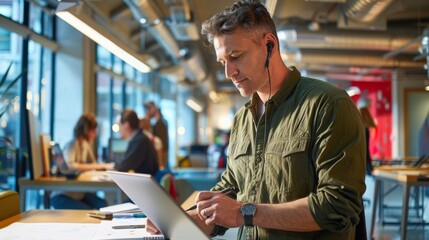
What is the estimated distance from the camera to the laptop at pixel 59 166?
5570 millimetres

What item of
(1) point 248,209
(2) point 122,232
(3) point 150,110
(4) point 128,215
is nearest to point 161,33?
(3) point 150,110

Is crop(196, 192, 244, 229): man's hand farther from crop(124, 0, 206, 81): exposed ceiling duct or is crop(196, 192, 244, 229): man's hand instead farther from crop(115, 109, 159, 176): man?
crop(124, 0, 206, 81): exposed ceiling duct

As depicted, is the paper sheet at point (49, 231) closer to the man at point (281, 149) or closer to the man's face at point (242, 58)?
the man at point (281, 149)

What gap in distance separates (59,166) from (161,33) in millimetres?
4241

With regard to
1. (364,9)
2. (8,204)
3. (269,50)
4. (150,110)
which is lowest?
(8,204)

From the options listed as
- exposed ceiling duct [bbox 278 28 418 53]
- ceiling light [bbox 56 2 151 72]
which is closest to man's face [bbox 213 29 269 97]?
ceiling light [bbox 56 2 151 72]

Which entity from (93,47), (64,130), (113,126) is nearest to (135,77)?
(113,126)

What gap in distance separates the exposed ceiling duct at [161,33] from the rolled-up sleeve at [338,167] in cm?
583

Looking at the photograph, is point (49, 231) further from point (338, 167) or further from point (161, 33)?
point (161, 33)

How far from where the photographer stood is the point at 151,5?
768 cm

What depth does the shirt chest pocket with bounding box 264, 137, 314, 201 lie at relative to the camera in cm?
171

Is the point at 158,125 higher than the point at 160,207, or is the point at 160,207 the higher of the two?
the point at 158,125

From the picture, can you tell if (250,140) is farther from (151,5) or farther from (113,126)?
(113,126)

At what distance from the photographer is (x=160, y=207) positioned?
161 centimetres
